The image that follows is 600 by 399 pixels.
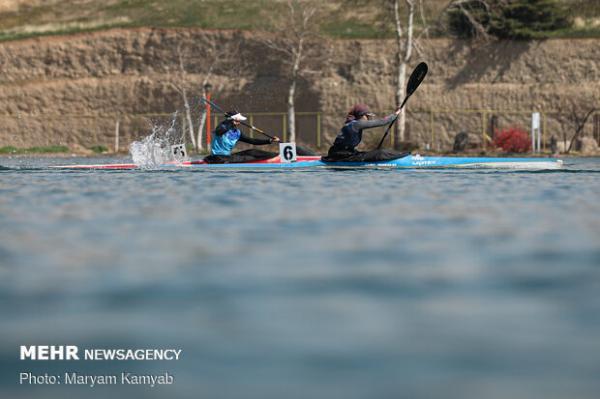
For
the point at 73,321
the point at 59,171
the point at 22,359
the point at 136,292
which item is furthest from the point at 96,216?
the point at 59,171

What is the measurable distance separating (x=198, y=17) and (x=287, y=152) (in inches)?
1622

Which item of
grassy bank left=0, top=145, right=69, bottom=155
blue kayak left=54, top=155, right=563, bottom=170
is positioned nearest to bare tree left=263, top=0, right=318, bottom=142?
grassy bank left=0, top=145, right=69, bottom=155

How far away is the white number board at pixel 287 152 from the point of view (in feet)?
73.3

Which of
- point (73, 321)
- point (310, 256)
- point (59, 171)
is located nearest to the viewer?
point (73, 321)

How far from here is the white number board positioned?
22344 millimetres

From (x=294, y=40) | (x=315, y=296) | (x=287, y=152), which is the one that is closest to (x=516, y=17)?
(x=294, y=40)

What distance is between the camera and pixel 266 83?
5731cm

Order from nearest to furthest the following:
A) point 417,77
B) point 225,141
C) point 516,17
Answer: point 225,141 < point 417,77 < point 516,17

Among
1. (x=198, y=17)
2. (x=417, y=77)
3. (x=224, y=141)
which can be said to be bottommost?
(x=224, y=141)

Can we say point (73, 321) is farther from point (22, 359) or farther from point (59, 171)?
point (59, 171)

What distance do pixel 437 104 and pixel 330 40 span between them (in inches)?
255

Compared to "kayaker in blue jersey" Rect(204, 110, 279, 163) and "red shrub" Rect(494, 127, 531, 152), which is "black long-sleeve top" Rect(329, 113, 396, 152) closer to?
"kayaker in blue jersey" Rect(204, 110, 279, 163)

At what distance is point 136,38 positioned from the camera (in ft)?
199

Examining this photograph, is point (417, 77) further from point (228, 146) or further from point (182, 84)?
point (182, 84)
